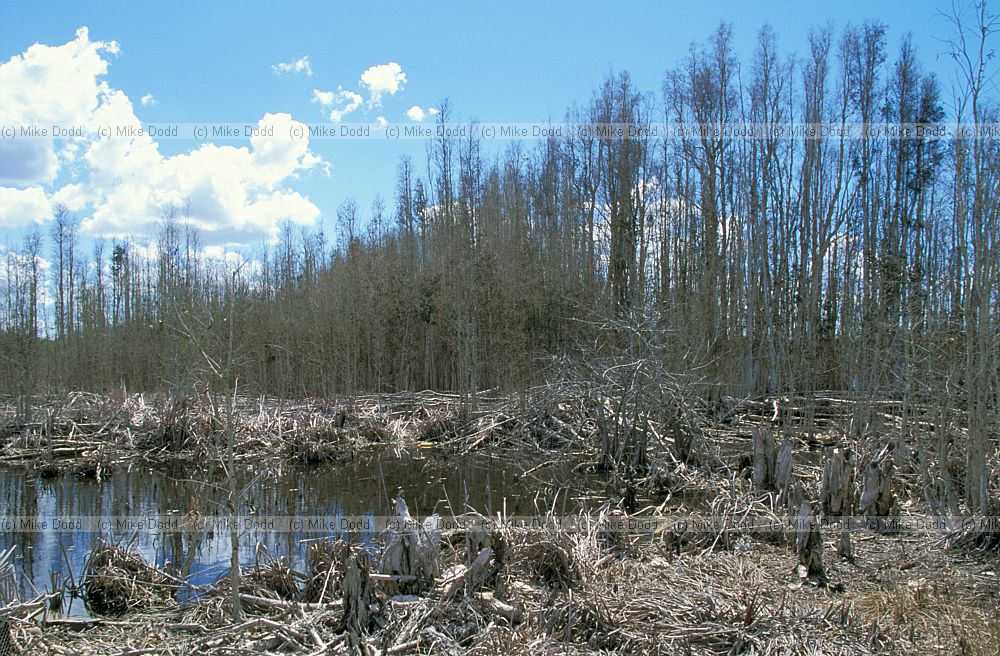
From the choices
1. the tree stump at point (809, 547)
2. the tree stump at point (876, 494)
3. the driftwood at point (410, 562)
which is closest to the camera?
the driftwood at point (410, 562)

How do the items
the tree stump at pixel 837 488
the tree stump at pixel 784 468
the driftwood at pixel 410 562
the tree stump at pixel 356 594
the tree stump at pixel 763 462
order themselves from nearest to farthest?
the tree stump at pixel 356 594
the driftwood at pixel 410 562
the tree stump at pixel 837 488
the tree stump at pixel 784 468
the tree stump at pixel 763 462

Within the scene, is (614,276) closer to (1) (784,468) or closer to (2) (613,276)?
(2) (613,276)

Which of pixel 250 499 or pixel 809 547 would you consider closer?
pixel 809 547

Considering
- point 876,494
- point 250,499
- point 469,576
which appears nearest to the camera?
point 469,576

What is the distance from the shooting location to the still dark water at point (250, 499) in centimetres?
647

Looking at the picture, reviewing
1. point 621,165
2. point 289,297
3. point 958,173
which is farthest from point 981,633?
point 289,297

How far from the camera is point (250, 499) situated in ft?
30.3

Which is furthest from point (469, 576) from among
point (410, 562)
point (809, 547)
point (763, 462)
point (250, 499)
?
point (250, 499)

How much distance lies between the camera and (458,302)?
17156mm

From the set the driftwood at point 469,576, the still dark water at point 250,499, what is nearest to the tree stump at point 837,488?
the still dark water at point 250,499

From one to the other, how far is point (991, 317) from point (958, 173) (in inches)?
51.4

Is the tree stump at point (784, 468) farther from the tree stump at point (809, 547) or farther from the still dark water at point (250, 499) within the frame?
the still dark water at point (250, 499)

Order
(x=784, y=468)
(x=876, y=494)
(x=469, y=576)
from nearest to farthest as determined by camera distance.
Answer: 1. (x=469, y=576)
2. (x=876, y=494)
3. (x=784, y=468)

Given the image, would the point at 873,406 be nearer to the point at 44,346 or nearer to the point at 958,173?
the point at 958,173
